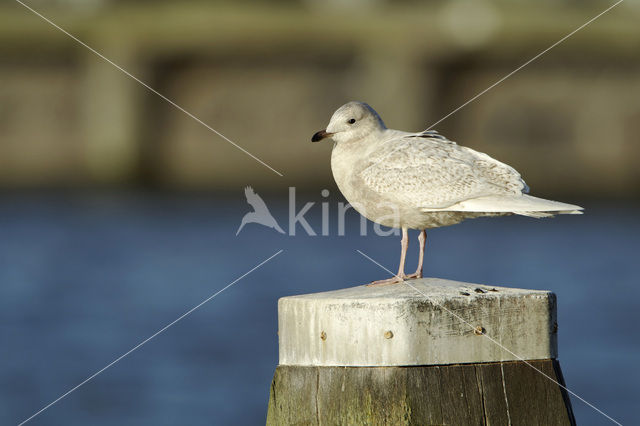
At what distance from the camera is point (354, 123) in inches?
250

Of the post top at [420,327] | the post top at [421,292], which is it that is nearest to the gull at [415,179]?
the post top at [421,292]

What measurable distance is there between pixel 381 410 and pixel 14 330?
14.1 m

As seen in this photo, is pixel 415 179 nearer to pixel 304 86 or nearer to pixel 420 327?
pixel 420 327

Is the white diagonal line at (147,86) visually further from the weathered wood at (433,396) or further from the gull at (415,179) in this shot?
the weathered wood at (433,396)

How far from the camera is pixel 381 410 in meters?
4.10

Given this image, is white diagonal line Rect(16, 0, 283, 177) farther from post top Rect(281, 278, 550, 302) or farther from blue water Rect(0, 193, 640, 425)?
post top Rect(281, 278, 550, 302)

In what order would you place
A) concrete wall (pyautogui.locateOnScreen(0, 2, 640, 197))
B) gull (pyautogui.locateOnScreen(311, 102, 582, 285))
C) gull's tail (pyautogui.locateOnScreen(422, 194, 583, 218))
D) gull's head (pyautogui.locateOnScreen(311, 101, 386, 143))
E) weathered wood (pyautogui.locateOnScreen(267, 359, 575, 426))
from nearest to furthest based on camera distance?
weathered wood (pyautogui.locateOnScreen(267, 359, 575, 426)), gull's tail (pyautogui.locateOnScreen(422, 194, 583, 218)), gull (pyautogui.locateOnScreen(311, 102, 582, 285)), gull's head (pyautogui.locateOnScreen(311, 101, 386, 143)), concrete wall (pyautogui.locateOnScreen(0, 2, 640, 197))

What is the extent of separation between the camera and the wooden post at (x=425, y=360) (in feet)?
13.5

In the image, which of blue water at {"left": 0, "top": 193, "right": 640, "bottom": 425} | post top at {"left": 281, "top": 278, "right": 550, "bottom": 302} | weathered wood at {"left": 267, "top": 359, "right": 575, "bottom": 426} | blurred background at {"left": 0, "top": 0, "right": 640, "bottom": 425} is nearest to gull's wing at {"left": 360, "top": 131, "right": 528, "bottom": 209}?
post top at {"left": 281, "top": 278, "right": 550, "bottom": 302}

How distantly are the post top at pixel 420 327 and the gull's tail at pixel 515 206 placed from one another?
1.10 meters

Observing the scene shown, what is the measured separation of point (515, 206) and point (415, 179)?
65cm

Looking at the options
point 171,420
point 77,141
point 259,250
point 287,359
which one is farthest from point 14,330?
point 77,141

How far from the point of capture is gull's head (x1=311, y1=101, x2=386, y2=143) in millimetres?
A: 6320

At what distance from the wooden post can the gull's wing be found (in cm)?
157
